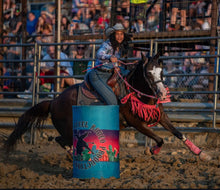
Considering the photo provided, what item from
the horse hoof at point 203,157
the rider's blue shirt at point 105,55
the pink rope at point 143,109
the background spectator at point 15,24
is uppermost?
the background spectator at point 15,24

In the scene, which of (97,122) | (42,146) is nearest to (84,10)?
(42,146)

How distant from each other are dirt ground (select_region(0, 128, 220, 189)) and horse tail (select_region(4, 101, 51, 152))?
0.35 m

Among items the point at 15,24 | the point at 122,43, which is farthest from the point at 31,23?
the point at 122,43

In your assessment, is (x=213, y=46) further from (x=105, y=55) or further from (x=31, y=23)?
(x=31, y=23)

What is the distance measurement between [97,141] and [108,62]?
1.64 meters

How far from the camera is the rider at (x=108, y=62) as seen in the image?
5.91 meters

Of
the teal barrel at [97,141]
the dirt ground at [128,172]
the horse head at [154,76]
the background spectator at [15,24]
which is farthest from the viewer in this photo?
the background spectator at [15,24]

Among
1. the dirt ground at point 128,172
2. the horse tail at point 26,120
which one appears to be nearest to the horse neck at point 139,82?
the dirt ground at point 128,172

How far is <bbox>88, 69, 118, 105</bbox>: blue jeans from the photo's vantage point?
5891 millimetres

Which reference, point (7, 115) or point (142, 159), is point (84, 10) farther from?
point (142, 159)

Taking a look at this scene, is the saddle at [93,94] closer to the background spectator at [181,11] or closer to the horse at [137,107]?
the horse at [137,107]

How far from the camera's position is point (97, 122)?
15.7ft

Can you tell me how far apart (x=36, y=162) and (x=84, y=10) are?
21.9ft

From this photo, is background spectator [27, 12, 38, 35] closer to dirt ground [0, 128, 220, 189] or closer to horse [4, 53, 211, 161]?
dirt ground [0, 128, 220, 189]
